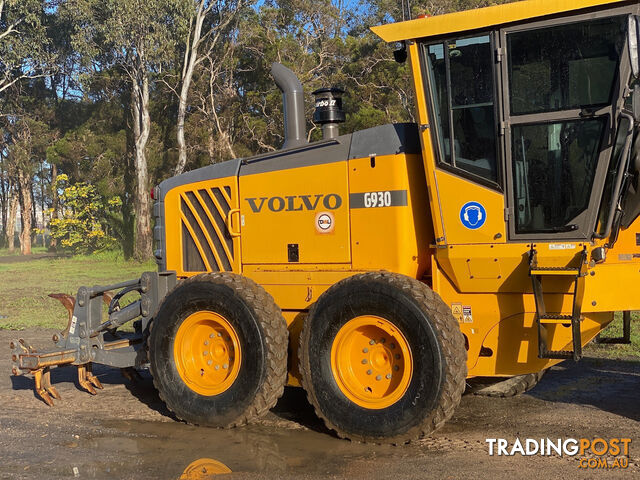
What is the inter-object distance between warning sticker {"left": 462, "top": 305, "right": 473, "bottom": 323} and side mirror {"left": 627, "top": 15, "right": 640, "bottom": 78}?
2.07 meters

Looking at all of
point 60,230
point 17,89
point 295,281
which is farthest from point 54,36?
point 295,281

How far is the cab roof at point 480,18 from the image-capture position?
5.14 meters

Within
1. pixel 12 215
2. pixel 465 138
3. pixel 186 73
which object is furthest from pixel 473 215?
pixel 12 215

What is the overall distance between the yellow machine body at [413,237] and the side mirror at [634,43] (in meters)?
0.40

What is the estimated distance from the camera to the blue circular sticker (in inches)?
217

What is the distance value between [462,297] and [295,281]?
4.80ft

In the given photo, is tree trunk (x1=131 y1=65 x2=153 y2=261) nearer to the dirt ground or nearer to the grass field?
the grass field

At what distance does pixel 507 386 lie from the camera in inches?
270

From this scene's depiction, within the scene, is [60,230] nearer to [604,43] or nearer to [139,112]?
[139,112]

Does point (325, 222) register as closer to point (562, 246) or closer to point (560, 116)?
point (562, 246)

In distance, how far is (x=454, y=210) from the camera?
5602 mm

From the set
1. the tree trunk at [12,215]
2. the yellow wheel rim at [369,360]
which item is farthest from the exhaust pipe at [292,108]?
the tree trunk at [12,215]

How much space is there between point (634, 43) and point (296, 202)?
9.67ft

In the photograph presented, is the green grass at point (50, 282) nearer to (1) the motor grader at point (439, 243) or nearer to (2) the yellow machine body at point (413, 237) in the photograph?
→ (2) the yellow machine body at point (413, 237)
